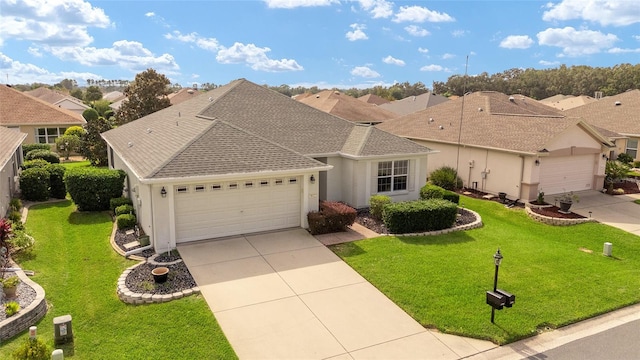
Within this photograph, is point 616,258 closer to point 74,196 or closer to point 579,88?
point 74,196

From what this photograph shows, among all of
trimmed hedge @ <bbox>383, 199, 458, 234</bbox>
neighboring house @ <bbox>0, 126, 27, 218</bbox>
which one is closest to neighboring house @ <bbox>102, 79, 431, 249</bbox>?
trimmed hedge @ <bbox>383, 199, 458, 234</bbox>

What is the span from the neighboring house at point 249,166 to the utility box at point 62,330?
484 centimetres

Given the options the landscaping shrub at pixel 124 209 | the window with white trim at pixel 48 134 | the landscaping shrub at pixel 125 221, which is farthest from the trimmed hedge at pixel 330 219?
the window with white trim at pixel 48 134

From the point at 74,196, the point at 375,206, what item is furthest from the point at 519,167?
the point at 74,196

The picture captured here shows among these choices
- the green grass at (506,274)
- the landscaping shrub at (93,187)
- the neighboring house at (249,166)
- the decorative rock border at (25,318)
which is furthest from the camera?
the landscaping shrub at (93,187)

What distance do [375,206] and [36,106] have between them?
110ft

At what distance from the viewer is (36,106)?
3666 centimetres

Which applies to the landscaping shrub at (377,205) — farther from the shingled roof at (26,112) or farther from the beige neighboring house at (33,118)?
the shingled roof at (26,112)

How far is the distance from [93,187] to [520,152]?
1831 centimetres

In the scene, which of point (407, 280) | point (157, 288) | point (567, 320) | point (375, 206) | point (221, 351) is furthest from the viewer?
point (375, 206)

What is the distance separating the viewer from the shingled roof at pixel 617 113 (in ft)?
94.8

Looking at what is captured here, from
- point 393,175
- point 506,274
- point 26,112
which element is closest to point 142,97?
point 26,112

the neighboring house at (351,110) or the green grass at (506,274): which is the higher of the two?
the neighboring house at (351,110)

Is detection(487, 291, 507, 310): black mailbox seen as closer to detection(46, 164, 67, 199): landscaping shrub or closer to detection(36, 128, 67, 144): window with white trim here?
detection(46, 164, 67, 199): landscaping shrub
